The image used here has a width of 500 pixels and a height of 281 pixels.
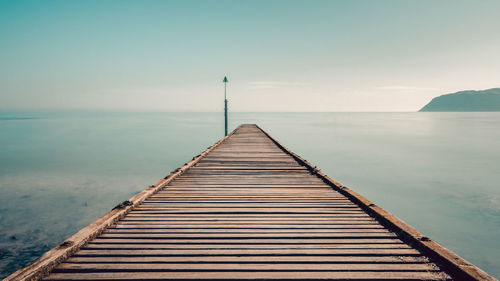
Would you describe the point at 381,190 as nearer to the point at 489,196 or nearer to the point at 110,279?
the point at 489,196

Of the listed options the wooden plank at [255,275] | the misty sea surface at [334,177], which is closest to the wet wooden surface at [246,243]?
the wooden plank at [255,275]

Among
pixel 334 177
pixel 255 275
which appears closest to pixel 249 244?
pixel 255 275

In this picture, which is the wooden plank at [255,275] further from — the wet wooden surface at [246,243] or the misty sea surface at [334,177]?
the misty sea surface at [334,177]

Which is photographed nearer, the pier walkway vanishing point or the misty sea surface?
the pier walkway vanishing point

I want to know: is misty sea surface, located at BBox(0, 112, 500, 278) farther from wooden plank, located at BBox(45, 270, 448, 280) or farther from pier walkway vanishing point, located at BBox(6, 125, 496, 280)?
wooden plank, located at BBox(45, 270, 448, 280)

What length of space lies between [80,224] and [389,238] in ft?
41.7

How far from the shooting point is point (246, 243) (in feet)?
10.9

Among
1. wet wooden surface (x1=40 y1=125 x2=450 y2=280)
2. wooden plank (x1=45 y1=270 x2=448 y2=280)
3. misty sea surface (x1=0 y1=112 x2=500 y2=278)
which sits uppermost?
wet wooden surface (x1=40 y1=125 x2=450 y2=280)

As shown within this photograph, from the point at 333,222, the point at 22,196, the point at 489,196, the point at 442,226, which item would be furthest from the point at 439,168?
the point at 22,196

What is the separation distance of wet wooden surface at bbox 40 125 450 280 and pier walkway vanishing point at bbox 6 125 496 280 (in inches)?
0.4

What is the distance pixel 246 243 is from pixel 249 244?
41mm

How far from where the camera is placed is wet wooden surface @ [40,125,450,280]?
2.75m

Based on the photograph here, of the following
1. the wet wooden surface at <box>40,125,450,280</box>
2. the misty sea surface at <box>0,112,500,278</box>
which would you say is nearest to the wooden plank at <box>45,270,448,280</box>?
the wet wooden surface at <box>40,125,450,280</box>

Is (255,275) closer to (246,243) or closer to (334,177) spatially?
(246,243)
